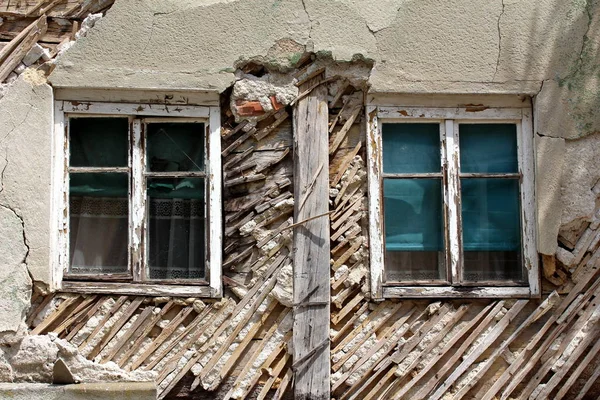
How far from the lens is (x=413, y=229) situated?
18.4ft

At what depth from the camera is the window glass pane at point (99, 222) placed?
5430 mm

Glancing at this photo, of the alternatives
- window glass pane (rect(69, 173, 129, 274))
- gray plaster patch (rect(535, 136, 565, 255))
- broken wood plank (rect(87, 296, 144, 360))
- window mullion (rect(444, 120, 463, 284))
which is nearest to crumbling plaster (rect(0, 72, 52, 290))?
window glass pane (rect(69, 173, 129, 274))

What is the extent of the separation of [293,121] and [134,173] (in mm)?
1025

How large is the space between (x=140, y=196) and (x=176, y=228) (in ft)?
0.96

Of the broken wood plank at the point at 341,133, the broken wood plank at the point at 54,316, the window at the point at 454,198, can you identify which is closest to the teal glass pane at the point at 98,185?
the broken wood plank at the point at 54,316

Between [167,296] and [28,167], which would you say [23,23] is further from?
[167,296]

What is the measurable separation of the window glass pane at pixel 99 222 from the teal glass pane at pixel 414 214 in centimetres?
164

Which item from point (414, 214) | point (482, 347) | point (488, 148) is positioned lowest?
point (482, 347)

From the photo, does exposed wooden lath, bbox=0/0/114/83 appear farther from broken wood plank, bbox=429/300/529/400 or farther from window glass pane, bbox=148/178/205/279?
broken wood plank, bbox=429/300/529/400

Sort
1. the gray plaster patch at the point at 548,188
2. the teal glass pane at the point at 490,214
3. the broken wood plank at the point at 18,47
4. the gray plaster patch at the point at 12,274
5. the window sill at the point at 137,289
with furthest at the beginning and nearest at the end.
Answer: the teal glass pane at the point at 490,214
the gray plaster patch at the point at 548,188
the broken wood plank at the point at 18,47
the window sill at the point at 137,289
the gray plaster patch at the point at 12,274

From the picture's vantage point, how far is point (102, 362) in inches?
208

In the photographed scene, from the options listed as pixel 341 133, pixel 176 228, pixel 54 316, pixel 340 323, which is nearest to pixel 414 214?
pixel 341 133

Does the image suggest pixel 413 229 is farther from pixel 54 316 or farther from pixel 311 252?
pixel 54 316

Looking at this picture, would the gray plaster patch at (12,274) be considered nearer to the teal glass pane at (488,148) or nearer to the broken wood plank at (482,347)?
the broken wood plank at (482,347)
